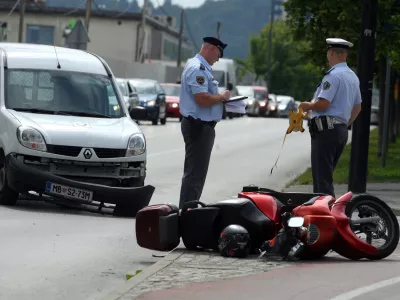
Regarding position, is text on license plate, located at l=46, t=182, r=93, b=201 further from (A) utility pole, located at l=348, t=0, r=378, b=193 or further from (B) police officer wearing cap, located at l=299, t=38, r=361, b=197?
(A) utility pole, located at l=348, t=0, r=378, b=193

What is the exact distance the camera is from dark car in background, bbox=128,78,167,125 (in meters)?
→ 47.2

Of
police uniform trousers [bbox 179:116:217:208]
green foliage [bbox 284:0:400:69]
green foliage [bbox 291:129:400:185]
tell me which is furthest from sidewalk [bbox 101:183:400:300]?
green foliage [bbox 284:0:400:69]

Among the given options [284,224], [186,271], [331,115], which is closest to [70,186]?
[331,115]

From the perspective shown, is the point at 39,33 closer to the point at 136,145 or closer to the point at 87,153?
the point at 136,145

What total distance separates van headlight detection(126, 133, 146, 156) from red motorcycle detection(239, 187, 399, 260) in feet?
14.3

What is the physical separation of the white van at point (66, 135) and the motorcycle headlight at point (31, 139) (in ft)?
0.04

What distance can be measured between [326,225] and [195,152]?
2826mm

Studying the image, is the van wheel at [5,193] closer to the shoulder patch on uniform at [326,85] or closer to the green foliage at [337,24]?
the shoulder patch on uniform at [326,85]

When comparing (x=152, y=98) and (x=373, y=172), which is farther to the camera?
(x=152, y=98)

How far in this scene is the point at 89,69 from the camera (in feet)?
55.6

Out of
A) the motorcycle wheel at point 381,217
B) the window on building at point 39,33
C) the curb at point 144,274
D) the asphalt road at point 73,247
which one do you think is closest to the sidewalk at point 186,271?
the curb at point 144,274

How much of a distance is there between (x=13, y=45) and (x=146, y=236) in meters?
6.79

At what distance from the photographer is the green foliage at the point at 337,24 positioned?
24812mm

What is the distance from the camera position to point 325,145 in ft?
41.0
